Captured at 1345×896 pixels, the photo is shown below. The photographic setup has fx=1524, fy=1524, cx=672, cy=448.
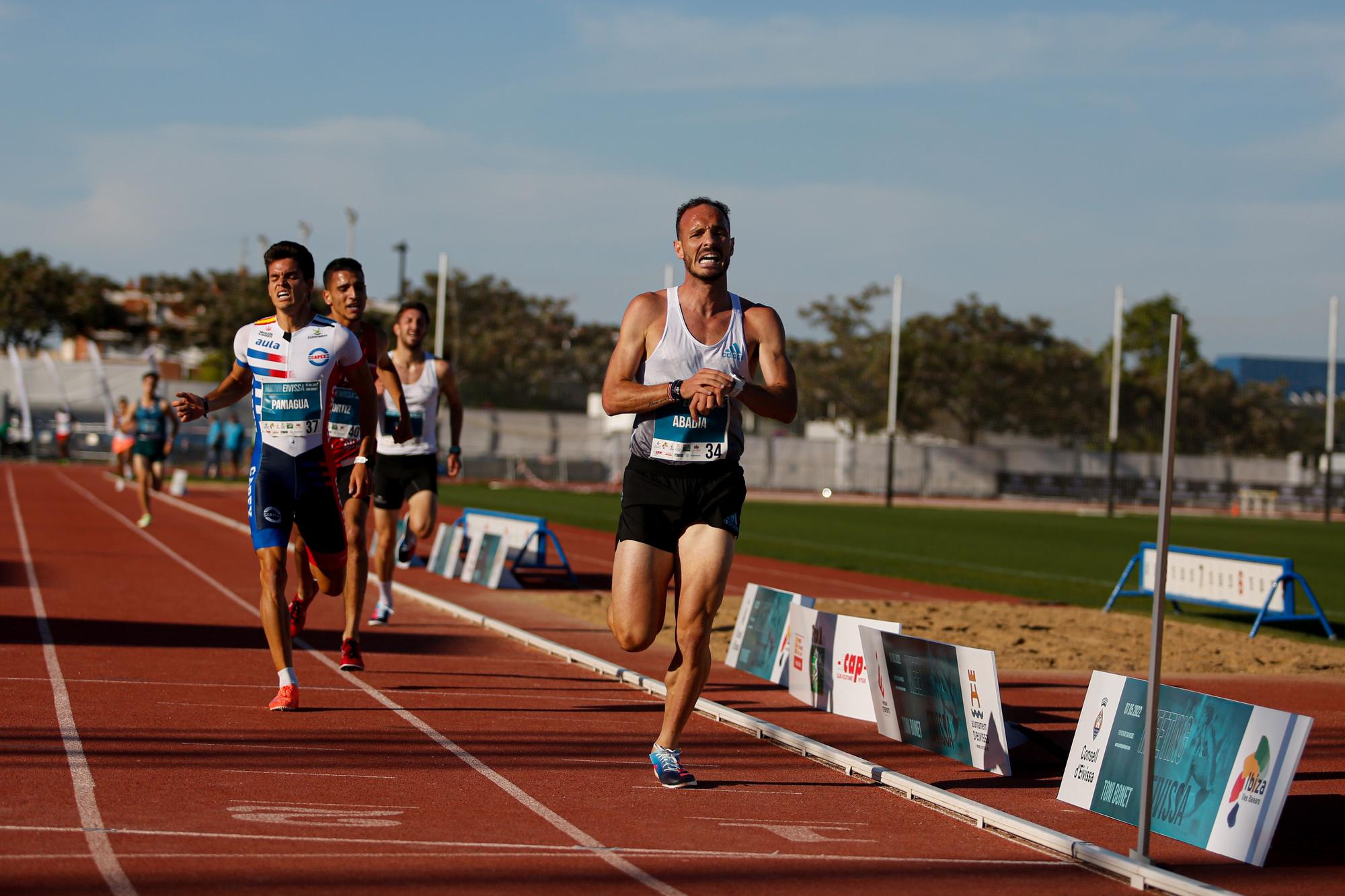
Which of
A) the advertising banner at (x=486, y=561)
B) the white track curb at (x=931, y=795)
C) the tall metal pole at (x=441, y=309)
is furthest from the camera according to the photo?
the tall metal pole at (x=441, y=309)

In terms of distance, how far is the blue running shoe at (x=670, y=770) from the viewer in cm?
566

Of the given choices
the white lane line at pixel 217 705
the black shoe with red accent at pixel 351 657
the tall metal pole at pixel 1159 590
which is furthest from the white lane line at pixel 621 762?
the black shoe with red accent at pixel 351 657

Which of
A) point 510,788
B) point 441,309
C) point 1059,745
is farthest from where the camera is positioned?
point 441,309

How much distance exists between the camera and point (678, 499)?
5742mm

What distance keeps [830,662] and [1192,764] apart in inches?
122

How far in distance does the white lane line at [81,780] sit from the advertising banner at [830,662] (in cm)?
359

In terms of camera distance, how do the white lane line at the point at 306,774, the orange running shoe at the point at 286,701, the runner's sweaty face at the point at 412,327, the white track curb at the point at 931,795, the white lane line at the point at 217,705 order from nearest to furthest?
the white track curb at the point at 931,795 < the white lane line at the point at 306,774 < the orange running shoe at the point at 286,701 < the white lane line at the point at 217,705 < the runner's sweaty face at the point at 412,327

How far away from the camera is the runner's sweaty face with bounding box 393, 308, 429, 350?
34.5 ft

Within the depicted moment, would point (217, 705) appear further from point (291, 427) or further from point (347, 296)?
point (347, 296)

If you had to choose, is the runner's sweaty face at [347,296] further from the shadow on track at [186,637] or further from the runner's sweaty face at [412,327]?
the shadow on track at [186,637]

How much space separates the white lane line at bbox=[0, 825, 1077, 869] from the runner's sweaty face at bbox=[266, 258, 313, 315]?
307 centimetres

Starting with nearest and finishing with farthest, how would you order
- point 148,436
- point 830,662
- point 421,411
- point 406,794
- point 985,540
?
point 406,794 → point 830,662 → point 421,411 → point 148,436 → point 985,540

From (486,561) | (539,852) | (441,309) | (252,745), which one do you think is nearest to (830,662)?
(252,745)

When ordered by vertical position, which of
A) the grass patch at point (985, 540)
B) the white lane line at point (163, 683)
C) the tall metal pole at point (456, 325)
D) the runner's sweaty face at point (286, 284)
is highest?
the tall metal pole at point (456, 325)
